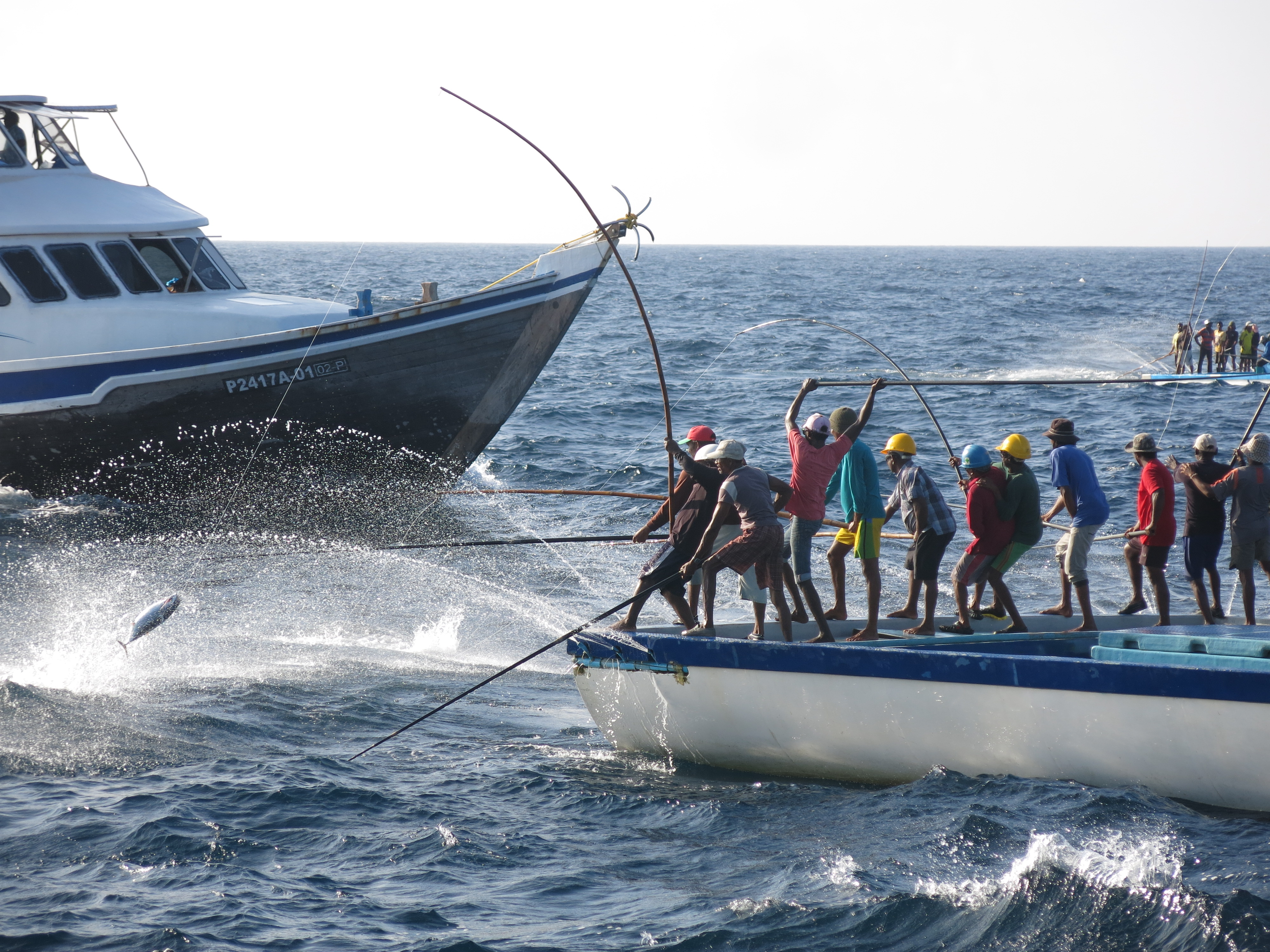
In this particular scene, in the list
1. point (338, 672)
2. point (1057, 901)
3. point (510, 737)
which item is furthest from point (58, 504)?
point (1057, 901)

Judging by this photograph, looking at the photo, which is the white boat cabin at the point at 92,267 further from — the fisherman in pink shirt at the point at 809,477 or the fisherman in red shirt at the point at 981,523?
the fisherman in red shirt at the point at 981,523

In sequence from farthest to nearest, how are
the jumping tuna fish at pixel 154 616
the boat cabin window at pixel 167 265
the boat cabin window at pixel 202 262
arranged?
1. the boat cabin window at pixel 202 262
2. the boat cabin window at pixel 167 265
3. the jumping tuna fish at pixel 154 616

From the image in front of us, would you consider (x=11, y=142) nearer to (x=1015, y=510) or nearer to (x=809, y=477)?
(x=809, y=477)

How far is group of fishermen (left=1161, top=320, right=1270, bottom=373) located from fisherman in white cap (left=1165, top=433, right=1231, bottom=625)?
61.9 ft

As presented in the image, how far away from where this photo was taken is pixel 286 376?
14.3 m

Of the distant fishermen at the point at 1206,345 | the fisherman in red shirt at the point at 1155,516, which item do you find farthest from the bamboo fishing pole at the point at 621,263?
the distant fishermen at the point at 1206,345

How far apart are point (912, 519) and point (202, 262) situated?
36.9ft

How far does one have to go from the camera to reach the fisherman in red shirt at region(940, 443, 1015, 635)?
791 centimetres

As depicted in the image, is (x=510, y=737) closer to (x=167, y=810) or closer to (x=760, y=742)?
(x=760, y=742)

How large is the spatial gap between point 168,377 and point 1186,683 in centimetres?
1131

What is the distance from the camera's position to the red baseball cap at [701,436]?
8711 millimetres

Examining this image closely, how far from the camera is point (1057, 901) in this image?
5844 millimetres

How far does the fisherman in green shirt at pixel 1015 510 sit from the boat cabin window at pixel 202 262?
11357mm

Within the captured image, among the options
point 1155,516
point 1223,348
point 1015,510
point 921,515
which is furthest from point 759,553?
point 1223,348
